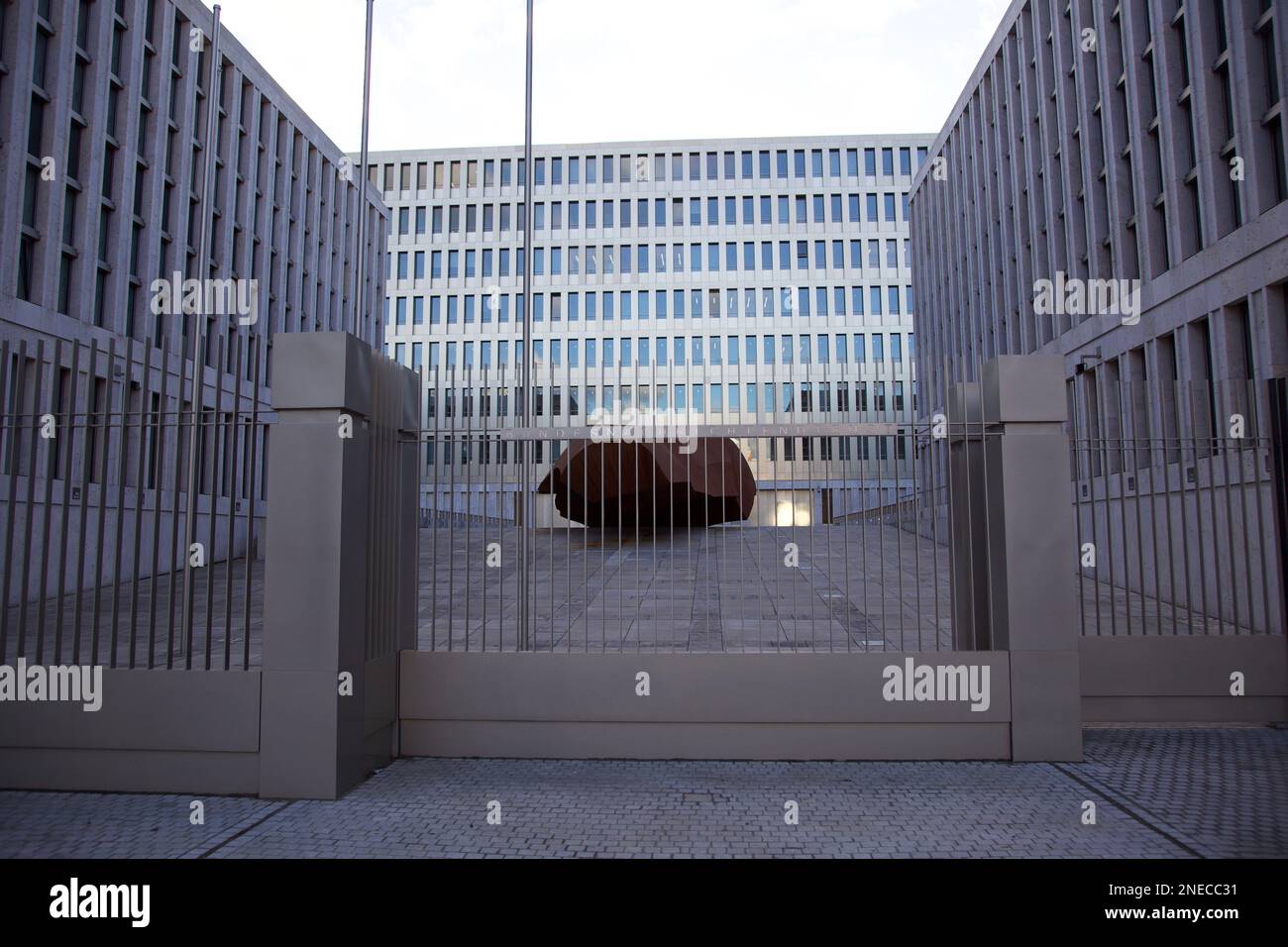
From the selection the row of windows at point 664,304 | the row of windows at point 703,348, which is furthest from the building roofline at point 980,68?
the row of windows at point 664,304

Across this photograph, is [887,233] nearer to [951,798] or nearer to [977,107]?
[977,107]

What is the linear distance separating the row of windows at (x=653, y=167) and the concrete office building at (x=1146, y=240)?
94.5 ft

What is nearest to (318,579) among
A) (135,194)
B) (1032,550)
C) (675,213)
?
(1032,550)

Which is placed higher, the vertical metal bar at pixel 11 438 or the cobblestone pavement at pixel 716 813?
the vertical metal bar at pixel 11 438

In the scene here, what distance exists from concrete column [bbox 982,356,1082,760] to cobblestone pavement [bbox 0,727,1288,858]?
1.10 ft

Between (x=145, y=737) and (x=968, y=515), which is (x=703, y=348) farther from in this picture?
(x=145, y=737)

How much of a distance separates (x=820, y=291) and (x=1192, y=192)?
42.8 metres

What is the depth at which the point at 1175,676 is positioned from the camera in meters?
7.77

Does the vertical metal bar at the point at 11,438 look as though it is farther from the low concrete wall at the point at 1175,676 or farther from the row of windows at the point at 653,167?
the row of windows at the point at 653,167

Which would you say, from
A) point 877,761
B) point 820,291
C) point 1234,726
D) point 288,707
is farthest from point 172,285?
point 820,291

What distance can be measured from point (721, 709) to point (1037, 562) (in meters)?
2.82

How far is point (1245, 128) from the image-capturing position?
631 inches

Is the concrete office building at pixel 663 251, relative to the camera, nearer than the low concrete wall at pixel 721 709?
No

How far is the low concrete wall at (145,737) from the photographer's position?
6.20 meters
